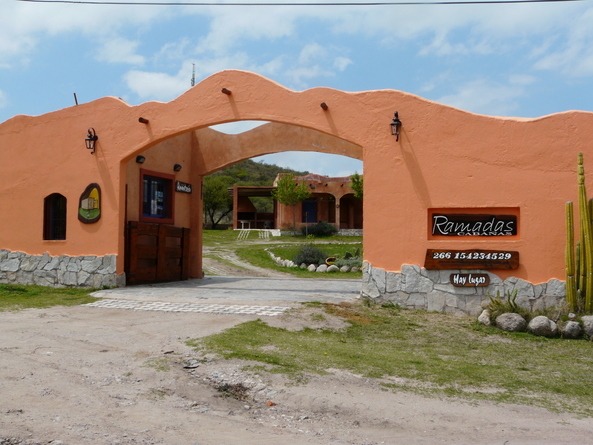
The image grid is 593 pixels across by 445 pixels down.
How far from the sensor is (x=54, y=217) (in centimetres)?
1501

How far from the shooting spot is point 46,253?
14586mm

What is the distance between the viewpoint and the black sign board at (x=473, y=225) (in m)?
10.6

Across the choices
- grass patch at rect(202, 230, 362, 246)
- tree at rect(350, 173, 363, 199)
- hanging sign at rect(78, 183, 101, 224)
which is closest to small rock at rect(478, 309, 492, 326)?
hanging sign at rect(78, 183, 101, 224)

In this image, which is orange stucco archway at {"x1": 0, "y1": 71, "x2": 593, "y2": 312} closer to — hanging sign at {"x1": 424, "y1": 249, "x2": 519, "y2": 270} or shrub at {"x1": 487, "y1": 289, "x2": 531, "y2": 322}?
hanging sign at {"x1": 424, "y1": 249, "x2": 519, "y2": 270}

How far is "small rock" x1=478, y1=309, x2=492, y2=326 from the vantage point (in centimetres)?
980

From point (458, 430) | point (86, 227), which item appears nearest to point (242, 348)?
point (458, 430)

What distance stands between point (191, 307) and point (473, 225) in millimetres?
5884

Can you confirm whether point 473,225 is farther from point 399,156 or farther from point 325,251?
point 325,251

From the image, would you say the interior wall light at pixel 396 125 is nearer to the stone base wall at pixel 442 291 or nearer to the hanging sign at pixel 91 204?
the stone base wall at pixel 442 291

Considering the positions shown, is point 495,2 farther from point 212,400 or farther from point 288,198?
point 288,198

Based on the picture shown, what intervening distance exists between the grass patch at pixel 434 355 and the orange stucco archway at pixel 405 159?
5.34 ft

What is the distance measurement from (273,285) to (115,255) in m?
4.23

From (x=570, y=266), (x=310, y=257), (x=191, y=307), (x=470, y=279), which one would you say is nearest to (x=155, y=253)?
(x=191, y=307)

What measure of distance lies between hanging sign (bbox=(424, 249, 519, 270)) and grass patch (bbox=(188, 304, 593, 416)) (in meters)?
1.04
